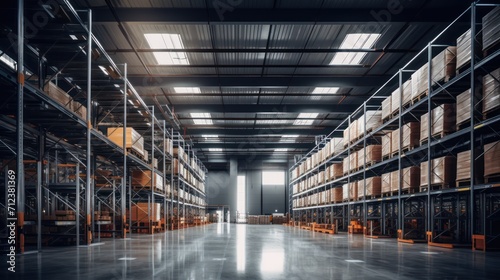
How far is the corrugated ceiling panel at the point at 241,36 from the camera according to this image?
13.8 m

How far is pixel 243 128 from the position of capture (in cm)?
2988

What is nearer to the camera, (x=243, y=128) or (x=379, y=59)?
(x=379, y=59)

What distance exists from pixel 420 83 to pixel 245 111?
1252cm

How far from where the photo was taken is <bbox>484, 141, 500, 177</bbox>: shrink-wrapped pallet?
8.41 metres

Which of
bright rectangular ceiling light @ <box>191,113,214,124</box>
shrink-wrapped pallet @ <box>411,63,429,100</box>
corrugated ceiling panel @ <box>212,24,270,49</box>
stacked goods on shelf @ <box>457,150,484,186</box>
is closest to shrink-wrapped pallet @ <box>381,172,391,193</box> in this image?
shrink-wrapped pallet @ <box>411,63,429,100</box>

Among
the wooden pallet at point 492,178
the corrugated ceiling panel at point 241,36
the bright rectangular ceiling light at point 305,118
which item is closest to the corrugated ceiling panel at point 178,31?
the corrugated ceiling panel at point 241,36

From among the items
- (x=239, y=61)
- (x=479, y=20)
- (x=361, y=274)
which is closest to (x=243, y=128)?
(x=239, y=61)

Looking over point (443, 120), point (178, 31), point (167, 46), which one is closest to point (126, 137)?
point (167, 46)

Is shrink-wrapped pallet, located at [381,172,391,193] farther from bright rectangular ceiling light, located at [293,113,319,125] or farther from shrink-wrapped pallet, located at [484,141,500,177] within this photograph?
bright rectangular ceiling light, located at [293,113,319,125]

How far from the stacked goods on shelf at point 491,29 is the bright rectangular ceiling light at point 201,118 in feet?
60.1

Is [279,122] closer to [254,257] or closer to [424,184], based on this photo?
[424,184]

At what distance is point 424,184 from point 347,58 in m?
6.39

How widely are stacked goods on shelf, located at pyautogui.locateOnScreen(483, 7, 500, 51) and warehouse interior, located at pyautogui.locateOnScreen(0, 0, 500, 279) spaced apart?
0.04 metres

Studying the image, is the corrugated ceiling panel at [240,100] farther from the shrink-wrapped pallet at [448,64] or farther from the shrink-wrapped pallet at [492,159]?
the shrink-wrapped pallet at [492,159]
